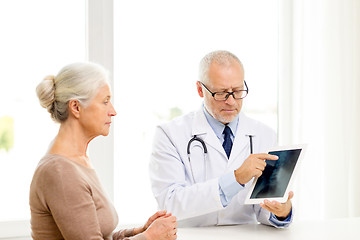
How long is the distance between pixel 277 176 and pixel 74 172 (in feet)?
2.87

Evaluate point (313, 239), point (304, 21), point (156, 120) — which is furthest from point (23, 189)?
point (304, 21)

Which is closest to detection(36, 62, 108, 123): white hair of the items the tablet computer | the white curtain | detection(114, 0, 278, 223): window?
the tablet computer

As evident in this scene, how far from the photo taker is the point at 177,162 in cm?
230

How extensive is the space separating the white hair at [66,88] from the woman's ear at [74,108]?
0.01 metres

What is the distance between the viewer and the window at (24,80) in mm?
2857

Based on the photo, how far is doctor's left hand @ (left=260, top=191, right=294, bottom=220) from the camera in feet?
6.70

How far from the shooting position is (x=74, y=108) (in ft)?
5.55

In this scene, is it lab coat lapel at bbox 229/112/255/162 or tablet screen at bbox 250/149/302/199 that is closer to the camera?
tablet screen at bbox 250/149/302/199

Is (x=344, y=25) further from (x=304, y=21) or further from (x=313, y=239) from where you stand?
(x=313, y=239)

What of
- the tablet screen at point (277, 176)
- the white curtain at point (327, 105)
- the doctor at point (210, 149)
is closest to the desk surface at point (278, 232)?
the doctor at point (210, 149)

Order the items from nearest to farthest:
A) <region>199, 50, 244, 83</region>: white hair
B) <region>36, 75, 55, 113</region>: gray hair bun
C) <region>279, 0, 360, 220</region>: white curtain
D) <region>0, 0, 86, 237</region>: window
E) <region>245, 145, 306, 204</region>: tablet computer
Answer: <region>36, 75, 55, 113</region>: gray hair bun
<region>245, 145, 306, 204</region>: tablet computer
<region>199, 50, 244, 83</region>: white hair
<region>0, 0, 86, 237</region>: window
<region>279, 0, 360, 220</region>: white curtain

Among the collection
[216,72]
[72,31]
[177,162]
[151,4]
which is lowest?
[177,162]

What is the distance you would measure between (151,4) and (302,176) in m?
1.52

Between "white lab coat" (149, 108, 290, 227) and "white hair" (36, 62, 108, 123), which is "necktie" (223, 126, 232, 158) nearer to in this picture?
"white lab coat" (149, 108, 290, 227)
